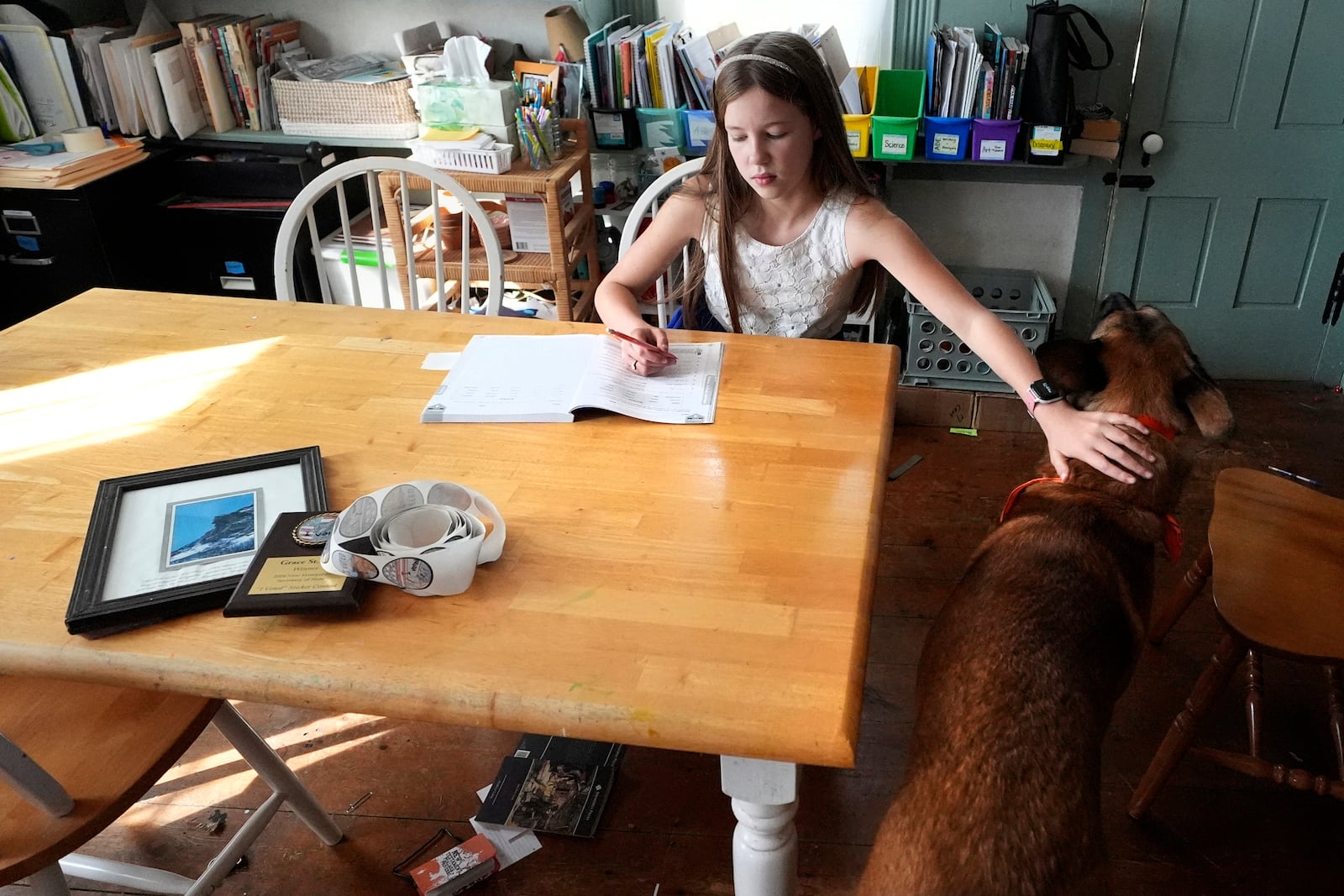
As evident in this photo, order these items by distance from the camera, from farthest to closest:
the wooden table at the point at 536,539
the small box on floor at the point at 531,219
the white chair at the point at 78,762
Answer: the small box on floor at the point at 531,219 < the white chair at the point at 78,762 < the wooden table at the point at 536,539

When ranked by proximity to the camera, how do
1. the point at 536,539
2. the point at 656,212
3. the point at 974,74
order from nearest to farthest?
the point at 536,539 < the point at 656,212 < the point at 974,74

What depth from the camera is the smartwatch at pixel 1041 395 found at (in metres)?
1.37

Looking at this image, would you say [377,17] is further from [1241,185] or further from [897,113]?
[1241,185]

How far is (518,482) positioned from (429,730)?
868 mm

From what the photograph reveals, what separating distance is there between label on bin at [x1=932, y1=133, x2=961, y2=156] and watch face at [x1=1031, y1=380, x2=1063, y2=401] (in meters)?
1.51

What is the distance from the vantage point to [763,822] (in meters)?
0.95

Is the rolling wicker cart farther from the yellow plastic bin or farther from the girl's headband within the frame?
the girl's headband

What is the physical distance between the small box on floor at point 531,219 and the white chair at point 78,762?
1.80m

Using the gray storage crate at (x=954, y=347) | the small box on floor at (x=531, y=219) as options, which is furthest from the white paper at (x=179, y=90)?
the gray storage crate at (x=954, y=347)

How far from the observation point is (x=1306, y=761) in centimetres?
169

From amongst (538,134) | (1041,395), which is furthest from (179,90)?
(1041,395)

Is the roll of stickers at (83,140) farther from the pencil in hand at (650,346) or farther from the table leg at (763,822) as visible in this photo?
the table leg at (763,822)

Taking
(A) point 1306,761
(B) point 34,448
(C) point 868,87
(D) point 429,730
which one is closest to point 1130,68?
(C) point 868,87

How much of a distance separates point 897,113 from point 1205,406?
1.65 m
